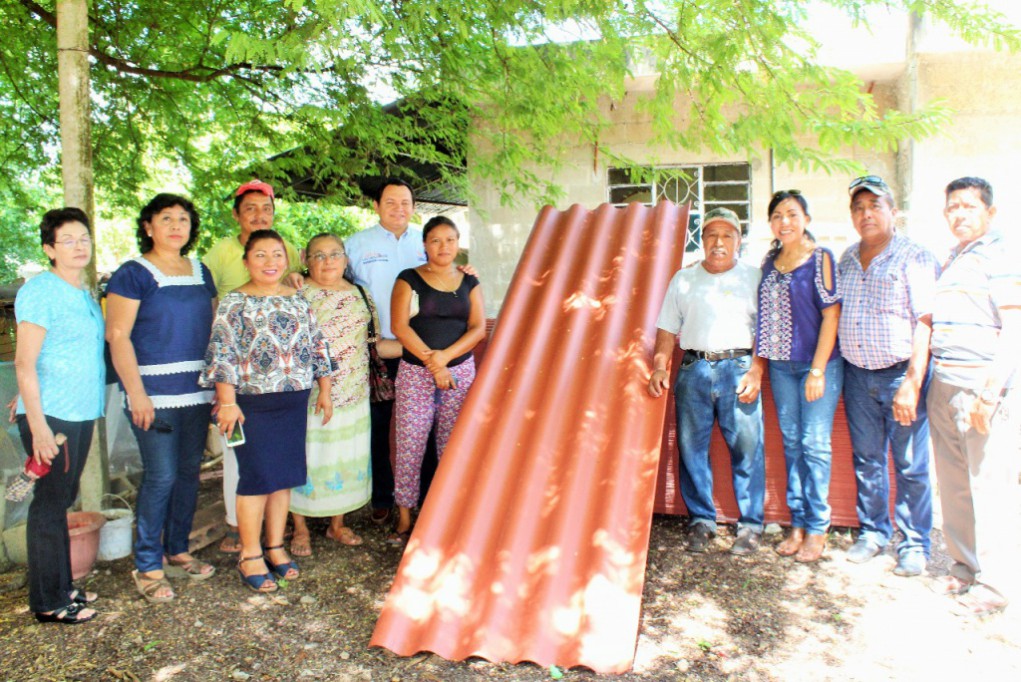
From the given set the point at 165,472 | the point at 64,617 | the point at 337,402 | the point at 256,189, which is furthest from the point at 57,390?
the point at 256,189

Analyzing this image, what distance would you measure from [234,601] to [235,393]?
939mm

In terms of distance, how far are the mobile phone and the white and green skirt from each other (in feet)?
1.46

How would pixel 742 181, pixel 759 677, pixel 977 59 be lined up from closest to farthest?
1. pixel 759 677
2. pixel 977 59
3. pixel 742 181

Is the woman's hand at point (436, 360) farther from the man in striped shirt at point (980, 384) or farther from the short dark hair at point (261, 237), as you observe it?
the man in striped shirt at point (980, 384)

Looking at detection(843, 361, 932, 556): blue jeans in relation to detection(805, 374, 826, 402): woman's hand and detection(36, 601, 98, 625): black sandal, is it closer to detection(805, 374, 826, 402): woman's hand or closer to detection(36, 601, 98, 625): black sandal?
detection(805, 374, 826, 402): woman's hand

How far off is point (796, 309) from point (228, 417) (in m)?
2.58

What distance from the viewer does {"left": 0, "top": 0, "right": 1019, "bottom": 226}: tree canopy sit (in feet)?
11.6

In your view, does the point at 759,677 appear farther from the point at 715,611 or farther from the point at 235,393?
the point at 235,393

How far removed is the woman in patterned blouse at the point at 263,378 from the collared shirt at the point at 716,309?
1708mm

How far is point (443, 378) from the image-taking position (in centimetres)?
372

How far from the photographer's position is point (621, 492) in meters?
3.14

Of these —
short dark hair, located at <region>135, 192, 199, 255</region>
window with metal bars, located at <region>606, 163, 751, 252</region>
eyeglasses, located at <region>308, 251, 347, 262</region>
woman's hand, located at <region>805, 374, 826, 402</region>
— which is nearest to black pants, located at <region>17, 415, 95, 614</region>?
short dark hair, located at <region>135, 192, 199, 255</region>

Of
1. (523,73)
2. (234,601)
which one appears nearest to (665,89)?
(523,73)

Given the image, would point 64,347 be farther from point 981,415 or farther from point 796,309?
point 981,415
